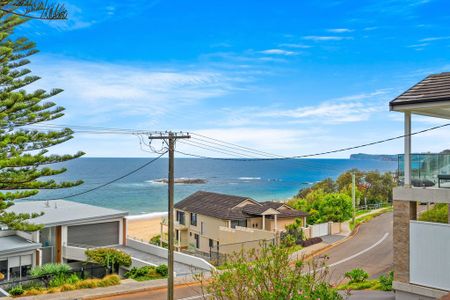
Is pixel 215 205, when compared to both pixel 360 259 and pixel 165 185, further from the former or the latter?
pixel 165 185

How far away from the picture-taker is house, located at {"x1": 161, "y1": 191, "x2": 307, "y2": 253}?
26.2 metres

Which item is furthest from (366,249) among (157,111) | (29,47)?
(157,111)

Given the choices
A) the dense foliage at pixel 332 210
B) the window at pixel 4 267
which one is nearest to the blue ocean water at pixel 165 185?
the dense foliage at pixel 332 210

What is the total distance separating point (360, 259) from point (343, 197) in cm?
1040

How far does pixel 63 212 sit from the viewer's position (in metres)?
24.6

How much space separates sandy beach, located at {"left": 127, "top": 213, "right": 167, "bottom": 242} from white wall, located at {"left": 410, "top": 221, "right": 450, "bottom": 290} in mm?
29243

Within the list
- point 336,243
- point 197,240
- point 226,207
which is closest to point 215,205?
point 226,207

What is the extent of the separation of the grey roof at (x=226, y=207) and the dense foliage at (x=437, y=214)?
15.5 meters

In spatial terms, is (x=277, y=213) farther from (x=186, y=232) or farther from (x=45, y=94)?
(x=45, y=94)

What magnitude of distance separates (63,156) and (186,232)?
1689 centimetres

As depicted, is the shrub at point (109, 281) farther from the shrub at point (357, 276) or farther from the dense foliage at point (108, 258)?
the shrub at point (357, 276)

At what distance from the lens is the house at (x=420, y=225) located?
11680mm

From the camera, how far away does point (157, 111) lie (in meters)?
55.1

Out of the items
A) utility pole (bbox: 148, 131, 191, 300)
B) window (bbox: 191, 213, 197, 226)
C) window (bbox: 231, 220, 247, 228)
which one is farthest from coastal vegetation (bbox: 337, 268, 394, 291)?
window (bbox: 191, 213, 197, 226)
